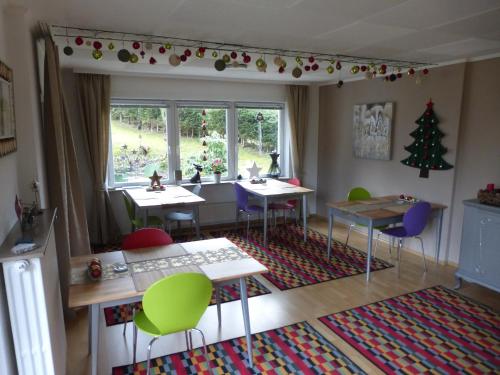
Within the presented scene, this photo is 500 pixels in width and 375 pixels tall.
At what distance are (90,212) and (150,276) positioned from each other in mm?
3317

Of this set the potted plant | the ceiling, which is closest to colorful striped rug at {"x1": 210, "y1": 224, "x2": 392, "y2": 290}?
the potted plant

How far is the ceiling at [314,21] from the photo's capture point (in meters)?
2.27

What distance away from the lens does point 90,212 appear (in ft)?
16.8

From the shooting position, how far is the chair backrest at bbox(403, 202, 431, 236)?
3924 mm

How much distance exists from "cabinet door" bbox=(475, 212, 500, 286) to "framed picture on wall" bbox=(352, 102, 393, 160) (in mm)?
1815

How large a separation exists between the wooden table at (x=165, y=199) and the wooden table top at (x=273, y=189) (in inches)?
34.0

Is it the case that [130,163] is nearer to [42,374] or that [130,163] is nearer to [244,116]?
[244,116]

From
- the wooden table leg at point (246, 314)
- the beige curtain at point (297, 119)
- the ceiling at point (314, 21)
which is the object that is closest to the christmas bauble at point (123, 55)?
the ceiling at point (314, 21)

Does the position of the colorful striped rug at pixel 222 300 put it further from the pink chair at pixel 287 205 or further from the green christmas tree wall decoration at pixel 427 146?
the green christmas tree wall decoration at pixel 427 146

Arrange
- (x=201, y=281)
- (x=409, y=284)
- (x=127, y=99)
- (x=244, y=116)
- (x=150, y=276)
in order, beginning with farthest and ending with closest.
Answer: (x=244, y=116) → (x=127, y=99) → (x=409, y=284) → (x=150, y=276) → (x=201, y=281)

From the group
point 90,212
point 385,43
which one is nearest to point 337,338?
point 385,43

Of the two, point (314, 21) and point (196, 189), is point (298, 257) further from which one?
point (314, 21)

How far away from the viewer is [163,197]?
468 centimetres

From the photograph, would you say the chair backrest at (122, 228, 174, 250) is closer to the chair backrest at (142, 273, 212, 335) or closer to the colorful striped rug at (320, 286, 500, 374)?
the chair backrest at (142, 273, 212, 335)
